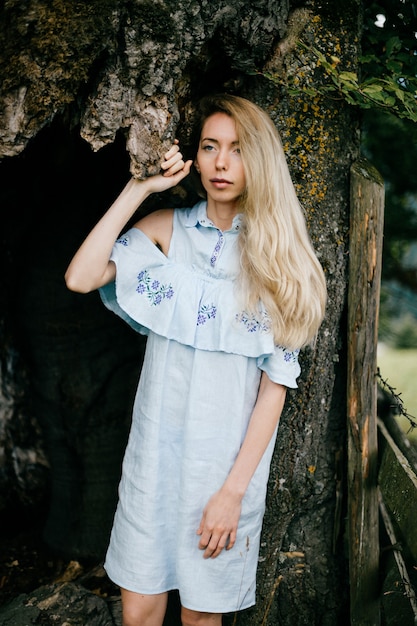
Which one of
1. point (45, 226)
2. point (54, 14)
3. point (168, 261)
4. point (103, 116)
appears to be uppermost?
point (54, 14)

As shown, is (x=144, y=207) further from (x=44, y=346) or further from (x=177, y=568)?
(x=177, y=568)

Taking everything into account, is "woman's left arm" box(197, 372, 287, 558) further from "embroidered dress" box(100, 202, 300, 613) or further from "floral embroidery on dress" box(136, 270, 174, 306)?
"floral embroidery on dress" box(136, 270, 174, 306)

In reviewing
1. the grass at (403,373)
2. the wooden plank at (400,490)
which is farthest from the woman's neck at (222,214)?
the grass at (403,373)

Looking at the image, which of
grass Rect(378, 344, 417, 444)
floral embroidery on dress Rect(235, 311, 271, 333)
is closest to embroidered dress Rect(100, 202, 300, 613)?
floral embroidery on dress Rect(235, 311, 271, 333)

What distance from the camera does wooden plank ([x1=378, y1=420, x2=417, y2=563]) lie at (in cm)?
230

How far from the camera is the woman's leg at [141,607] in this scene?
228 cm

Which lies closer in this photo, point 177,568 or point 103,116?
point 103,116

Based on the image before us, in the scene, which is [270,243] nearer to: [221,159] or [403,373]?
[221,159]

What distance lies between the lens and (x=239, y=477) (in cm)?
220

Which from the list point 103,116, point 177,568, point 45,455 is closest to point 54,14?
point 103,116

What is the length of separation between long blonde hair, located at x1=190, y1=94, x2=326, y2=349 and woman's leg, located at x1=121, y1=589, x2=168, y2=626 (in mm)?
1000

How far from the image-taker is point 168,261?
2.26 metres

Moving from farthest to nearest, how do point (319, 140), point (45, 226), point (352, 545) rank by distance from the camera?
point (45, 226)
point (352, 545)
point (319, 140)

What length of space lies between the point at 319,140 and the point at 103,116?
822 millimetres
